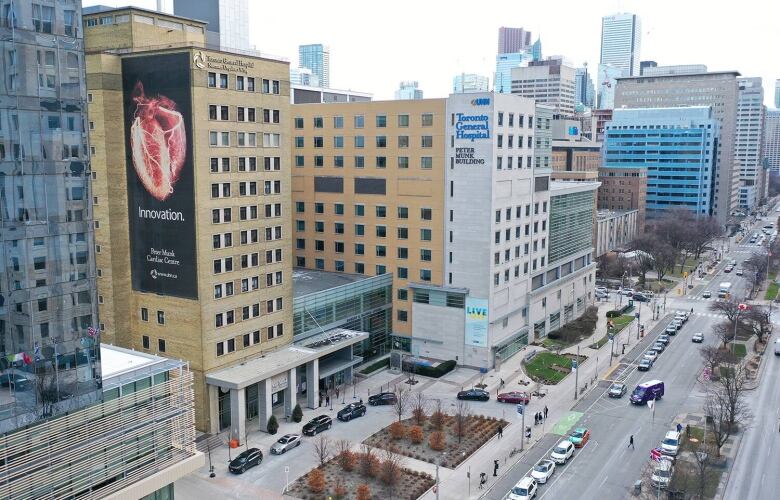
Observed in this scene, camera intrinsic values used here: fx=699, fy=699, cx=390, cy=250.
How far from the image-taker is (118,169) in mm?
63000

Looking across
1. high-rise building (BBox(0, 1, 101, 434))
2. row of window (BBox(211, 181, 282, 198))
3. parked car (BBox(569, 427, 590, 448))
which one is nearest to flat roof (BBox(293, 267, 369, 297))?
row of window (BBox(211, 181, 282, 198))

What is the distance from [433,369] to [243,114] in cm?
3578

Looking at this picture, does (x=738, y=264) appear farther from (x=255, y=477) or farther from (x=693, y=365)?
(x=255, y=477)

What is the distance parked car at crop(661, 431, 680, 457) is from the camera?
194 feet

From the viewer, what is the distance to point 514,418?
224ft

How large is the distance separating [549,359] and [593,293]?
3457cm

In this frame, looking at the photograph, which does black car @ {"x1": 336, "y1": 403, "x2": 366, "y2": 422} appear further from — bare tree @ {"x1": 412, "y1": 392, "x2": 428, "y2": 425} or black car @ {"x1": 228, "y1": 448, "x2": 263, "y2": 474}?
black car @ {"x1": 228, "y1": 448, "x2": 263, "y2": 474}

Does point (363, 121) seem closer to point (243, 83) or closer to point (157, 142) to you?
point (243, 83)

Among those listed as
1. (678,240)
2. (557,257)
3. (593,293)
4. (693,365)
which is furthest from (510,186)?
(678,240)

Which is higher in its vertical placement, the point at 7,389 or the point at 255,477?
the point at 7,389

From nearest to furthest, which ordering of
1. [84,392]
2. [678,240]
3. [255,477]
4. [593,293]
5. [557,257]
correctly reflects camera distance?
[84,392]
[255,477]
[557,257]
[593,293]
[678,240]

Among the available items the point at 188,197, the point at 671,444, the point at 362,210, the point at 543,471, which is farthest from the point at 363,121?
the point at 671,444

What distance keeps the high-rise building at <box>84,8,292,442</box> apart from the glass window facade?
23.6ft

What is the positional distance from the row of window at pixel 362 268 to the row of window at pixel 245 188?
76.3 feet
